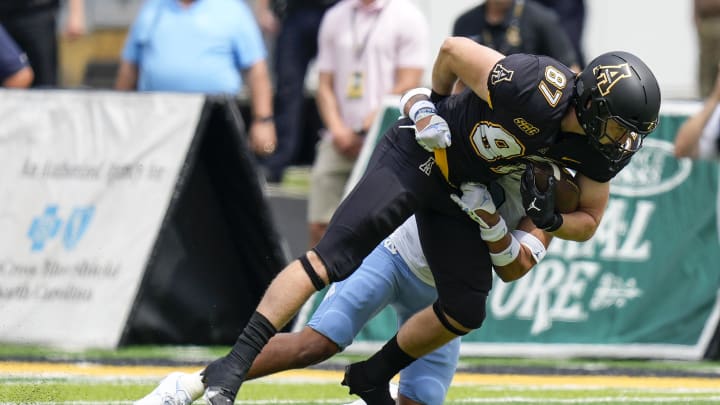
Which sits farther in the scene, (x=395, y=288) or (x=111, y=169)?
(x=111, y=169)

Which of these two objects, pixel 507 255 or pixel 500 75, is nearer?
pixel 500 75

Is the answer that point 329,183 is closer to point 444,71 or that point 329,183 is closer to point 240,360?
point 444,71

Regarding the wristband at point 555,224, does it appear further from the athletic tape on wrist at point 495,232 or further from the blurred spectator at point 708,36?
the blurred spectator at point 708,36

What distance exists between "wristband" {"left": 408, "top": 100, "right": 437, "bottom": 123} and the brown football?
1.59ft

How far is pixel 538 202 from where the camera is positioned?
557cm

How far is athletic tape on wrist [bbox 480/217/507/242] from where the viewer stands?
18.8 feet

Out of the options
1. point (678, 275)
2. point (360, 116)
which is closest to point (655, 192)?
point (678, 275)

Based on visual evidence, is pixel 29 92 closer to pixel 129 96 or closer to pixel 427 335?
pixel 129 96

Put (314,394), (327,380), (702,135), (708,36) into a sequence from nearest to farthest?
(314,394) < (327,380) < (702,135) < (708,36)

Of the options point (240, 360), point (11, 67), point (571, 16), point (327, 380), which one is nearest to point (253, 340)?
point (240, 360)

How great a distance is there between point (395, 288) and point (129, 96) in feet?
9.20

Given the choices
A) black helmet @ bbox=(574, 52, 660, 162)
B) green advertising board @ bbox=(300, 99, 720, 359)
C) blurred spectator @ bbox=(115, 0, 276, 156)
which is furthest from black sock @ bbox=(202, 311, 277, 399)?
blurred spectator @ bbox=(115, 0, 276, 156)

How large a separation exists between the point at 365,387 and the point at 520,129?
129 centimetres

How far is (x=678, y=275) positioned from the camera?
883 cm
